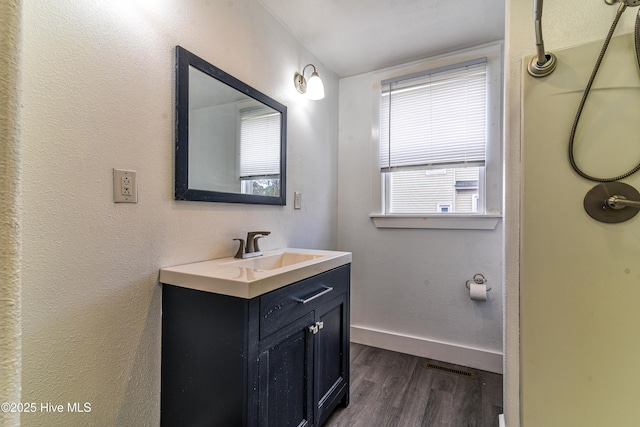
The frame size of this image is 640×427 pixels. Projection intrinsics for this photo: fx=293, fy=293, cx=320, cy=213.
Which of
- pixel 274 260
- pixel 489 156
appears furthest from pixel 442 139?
pixel 274 260

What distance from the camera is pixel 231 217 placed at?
152 cm

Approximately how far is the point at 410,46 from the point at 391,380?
232 centimetres

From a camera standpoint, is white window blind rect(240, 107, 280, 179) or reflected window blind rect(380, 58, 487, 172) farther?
reflected window blind rect(380, 58, 487, 172)

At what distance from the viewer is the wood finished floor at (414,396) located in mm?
1544

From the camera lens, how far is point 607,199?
1.02m

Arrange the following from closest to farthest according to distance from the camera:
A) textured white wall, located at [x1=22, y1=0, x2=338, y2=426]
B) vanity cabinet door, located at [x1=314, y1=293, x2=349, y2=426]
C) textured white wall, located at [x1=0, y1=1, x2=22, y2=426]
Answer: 1. textured white wall, located at [x1=0, y1=1, x2=22, y2=426]
2. textured white wall, located at [x1=22, y1=0, x2=338, y2=426]
3. vanity cabinet door, located at [x1=314, y1=293, x2=349, y2=426]

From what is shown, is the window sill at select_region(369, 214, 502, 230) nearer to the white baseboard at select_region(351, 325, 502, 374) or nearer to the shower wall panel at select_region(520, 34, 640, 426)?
the white baseboard at select_region(351, 325, 502, 374)

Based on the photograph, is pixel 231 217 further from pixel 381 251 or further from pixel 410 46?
pixel 410 46

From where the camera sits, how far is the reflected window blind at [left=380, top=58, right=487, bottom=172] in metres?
2.11

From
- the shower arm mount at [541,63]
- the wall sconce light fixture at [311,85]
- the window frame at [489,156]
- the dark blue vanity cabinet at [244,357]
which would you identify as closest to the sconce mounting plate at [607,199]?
the shower arm mount at [541,63]

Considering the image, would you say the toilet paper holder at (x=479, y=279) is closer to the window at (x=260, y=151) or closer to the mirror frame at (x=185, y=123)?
the window at (x=260, y=151)

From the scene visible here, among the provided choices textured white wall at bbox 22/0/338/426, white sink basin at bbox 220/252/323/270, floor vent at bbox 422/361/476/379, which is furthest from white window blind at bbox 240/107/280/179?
floor vent at bbox 422/361/476/379

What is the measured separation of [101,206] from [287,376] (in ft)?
3.05

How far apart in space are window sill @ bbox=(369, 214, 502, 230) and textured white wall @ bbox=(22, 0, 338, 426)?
4.54 ft
